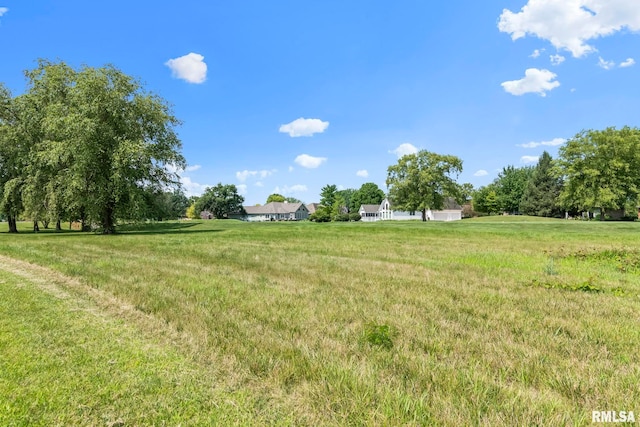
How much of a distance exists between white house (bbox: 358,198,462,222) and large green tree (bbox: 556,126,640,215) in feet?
88.6

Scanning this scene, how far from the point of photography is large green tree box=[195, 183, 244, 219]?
97562 millimetres

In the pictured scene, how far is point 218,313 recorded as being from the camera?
470 centimetres

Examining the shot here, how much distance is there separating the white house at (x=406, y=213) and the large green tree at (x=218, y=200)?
131ft

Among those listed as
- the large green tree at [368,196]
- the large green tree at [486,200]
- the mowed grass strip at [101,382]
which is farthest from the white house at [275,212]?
the mowed grass strip at [101,382]

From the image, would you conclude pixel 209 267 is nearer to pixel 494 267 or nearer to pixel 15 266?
pixel 15 266

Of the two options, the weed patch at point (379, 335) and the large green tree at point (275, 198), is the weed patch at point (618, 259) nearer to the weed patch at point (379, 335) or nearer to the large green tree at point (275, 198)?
the weed patch at point (379, 335)

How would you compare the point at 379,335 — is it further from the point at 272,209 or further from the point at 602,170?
the point at 272,209

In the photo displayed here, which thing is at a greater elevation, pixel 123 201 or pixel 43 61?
pixel 43 61

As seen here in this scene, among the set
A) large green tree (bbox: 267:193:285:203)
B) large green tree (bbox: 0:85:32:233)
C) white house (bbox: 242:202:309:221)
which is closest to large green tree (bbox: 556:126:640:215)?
large green tree (bbox: 0:85:32:233)

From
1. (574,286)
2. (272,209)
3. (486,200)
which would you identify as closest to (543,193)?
(486,200)

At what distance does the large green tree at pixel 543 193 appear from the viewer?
66312 millimetres

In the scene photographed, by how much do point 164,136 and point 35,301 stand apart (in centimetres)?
2461

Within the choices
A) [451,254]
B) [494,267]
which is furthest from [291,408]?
[451,254]

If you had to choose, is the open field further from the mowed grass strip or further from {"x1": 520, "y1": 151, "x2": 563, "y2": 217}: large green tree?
{"x1": 520, "y1": 151, "x2": 563, "y2": 217}: large green tree
